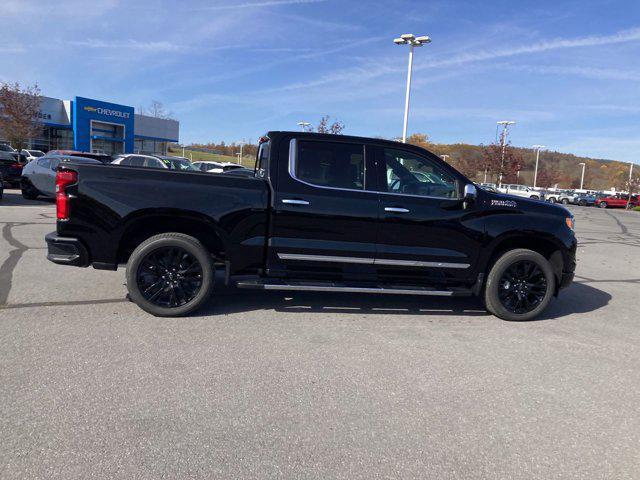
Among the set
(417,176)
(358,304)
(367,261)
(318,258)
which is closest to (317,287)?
(318,258)

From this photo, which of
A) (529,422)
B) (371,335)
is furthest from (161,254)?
(529,422)

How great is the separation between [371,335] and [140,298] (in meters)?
2.37

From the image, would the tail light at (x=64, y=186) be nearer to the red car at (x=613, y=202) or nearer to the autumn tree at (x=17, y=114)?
the autumn tree at (x=17, y=114)

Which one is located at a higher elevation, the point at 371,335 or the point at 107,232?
the point at 107,232

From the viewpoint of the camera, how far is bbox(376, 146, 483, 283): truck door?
17.4ft

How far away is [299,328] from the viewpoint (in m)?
4.95

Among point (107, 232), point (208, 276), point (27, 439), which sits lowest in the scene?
point (27, 439)

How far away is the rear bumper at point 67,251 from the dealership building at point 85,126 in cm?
4420

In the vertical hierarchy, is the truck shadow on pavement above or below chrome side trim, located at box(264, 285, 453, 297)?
below

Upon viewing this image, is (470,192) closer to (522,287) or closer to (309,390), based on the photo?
(522,287)

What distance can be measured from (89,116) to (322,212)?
4630cm

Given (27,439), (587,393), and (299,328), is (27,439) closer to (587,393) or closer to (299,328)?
(299,328)

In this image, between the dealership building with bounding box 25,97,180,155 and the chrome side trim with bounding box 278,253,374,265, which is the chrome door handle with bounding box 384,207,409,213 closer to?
the chrome side trim with bounding box 278,253,374,265

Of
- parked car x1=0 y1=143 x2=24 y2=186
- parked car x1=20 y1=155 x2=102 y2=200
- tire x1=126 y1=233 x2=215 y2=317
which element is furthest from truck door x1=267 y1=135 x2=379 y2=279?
parked car x1=0 y1=143 x2=24 y2=186
